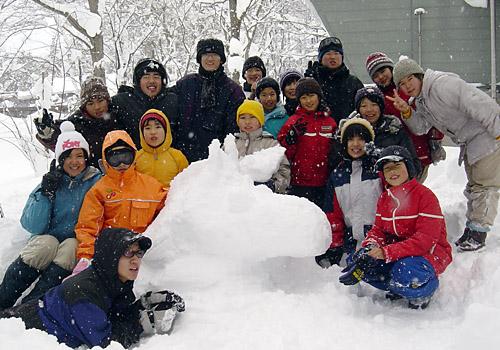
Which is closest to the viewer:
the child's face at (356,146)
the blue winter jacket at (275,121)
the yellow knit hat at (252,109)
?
the child's face at (356,146)

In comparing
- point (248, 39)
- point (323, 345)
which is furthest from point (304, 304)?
point (248, 39)

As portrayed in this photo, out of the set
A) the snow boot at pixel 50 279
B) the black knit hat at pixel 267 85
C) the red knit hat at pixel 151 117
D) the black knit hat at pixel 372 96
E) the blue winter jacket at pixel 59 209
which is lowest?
the snow boot at pixel 50 279

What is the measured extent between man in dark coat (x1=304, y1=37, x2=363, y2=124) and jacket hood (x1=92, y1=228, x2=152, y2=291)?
2672mm

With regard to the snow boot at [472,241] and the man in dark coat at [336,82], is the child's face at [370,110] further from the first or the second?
the snow boot at [472,241]

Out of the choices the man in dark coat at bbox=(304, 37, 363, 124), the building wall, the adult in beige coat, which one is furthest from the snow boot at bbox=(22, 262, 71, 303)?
the building wall

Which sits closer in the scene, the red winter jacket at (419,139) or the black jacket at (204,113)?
the red winter jacket at (419,139)

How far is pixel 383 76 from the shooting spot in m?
4.87

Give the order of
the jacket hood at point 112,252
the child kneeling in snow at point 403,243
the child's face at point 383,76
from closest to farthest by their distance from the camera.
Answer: the jacket hood at point 112,252 < the child kneeling in snow at point 403,243 < the child's face at point 383,76

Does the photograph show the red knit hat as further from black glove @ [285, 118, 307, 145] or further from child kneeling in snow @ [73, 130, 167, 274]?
black glove @ [285, 118, 307, 145]

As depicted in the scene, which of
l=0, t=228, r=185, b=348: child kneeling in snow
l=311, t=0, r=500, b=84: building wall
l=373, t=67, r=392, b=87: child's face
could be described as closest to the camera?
l=0, t=228, r=185, b=348: child kneeling in snow

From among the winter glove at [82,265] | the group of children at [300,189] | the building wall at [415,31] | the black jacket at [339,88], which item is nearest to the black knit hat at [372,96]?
the group of children at [300,189]

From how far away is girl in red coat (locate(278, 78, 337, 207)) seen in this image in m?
4.56

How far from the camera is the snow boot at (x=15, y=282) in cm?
378

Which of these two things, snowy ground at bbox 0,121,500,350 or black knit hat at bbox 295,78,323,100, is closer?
snowy ground at bbox 0,121,500,350
